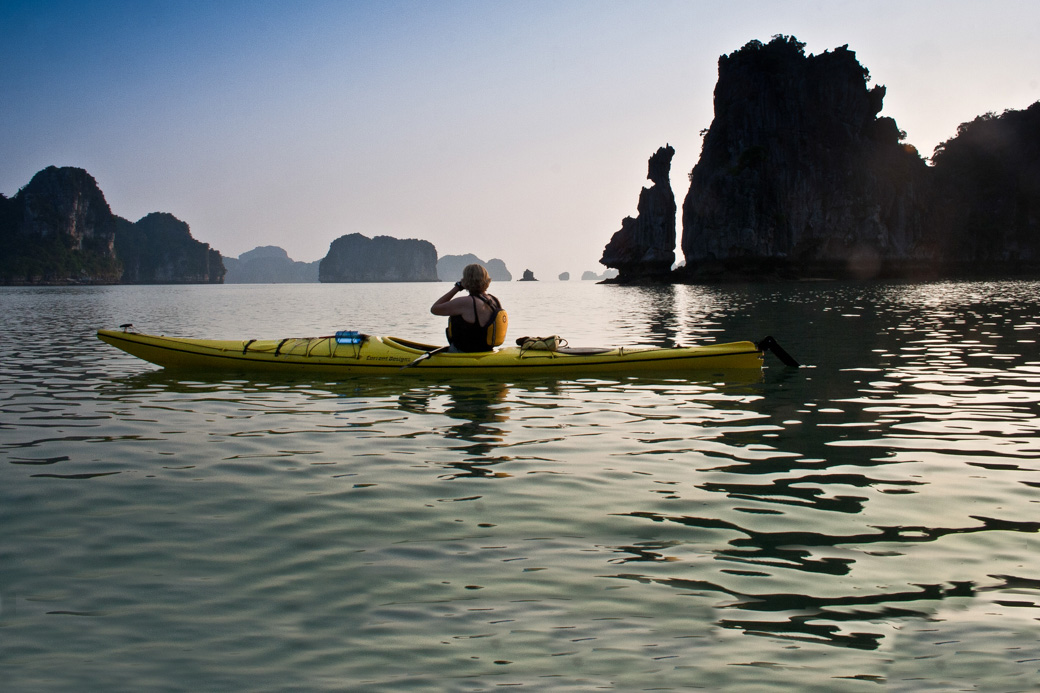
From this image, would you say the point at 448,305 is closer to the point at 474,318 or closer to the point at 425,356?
the point at 474,318

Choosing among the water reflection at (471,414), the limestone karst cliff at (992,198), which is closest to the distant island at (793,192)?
the limestone karst cliff at (992,198)

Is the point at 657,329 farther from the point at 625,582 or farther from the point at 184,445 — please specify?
the point at 625,582

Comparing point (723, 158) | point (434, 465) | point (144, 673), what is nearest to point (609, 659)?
point (144, 673)

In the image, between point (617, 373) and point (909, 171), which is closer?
point (617, 373)

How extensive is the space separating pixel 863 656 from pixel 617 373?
26.3ft

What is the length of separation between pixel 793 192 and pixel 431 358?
76941 millimetres

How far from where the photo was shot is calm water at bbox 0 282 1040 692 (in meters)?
2.73

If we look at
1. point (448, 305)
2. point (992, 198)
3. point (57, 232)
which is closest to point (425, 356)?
point (448, 305)

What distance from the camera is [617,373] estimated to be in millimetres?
10703

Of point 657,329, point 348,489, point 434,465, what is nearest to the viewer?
point 348,489

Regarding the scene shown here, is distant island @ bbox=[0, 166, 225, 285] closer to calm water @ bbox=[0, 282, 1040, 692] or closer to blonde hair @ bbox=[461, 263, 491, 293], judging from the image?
blonde hair @ bbox=[461, 263, 491, 293]

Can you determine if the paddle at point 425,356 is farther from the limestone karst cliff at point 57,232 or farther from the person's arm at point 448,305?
the limestone karst cliff at point 57,232

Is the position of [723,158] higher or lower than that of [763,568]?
higher

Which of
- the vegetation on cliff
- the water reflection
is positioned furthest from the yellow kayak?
the vegetation on cliff
